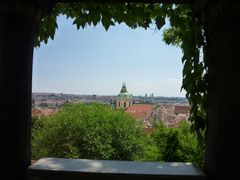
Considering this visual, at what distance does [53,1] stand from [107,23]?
0.40m

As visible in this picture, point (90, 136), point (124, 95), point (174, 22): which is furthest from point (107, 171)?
point (124, 95)

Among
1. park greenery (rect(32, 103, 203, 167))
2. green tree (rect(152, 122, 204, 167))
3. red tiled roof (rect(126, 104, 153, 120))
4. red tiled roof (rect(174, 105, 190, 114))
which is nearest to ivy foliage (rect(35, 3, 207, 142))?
red tiled roof (rect(174, 105, 190, 114))

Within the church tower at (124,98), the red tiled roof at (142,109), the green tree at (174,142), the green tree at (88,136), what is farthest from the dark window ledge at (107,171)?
the church tower at (124,98)

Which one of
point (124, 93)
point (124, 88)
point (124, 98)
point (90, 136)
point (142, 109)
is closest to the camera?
point (90, 136)

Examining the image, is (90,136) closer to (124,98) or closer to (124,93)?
(124,98)

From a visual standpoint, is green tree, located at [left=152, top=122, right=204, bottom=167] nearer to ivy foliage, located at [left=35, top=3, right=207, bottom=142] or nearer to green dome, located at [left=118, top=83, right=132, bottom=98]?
ivy foliage, located at [left=35, top=3, right=207, bottom=142]

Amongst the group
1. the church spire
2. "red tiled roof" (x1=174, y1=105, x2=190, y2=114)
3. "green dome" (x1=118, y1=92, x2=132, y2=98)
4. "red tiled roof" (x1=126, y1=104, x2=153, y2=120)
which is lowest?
"red tiled roof" (x1=126, y1=104, x2=153, y2=120)

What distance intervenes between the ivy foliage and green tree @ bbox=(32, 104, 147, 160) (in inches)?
587

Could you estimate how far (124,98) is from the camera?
91.6 feet

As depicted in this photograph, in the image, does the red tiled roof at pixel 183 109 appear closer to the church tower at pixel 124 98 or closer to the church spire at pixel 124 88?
the church tower at pixel 124 98

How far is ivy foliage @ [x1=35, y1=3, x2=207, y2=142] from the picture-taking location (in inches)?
98.2

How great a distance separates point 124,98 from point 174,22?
2534 cm

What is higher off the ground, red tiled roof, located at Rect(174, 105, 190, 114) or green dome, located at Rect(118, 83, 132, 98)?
green dome, located at Rect(118, 83, 132, 98)

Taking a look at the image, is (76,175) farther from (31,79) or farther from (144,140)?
(144,140)
